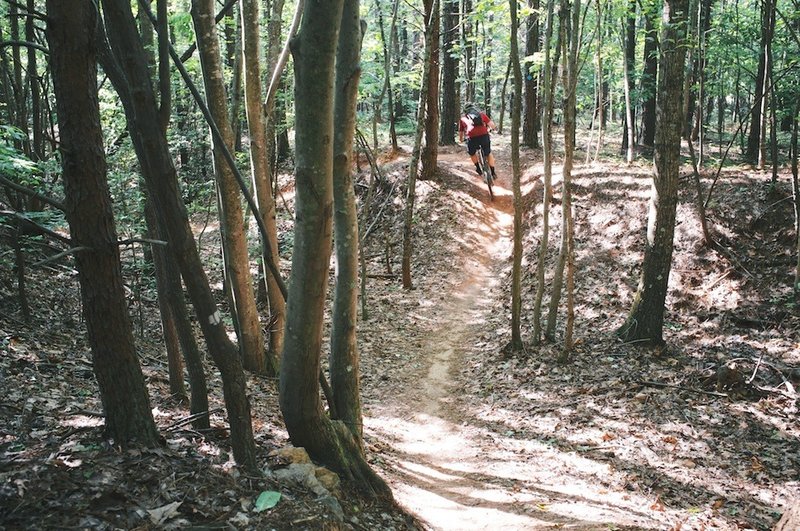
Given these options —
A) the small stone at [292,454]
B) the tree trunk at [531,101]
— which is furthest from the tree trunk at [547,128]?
the tree trunk at [531,101]

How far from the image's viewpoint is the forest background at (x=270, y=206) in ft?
9.73

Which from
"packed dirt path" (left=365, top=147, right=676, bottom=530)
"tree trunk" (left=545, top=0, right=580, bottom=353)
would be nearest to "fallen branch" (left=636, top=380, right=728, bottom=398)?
"tree trunk" (left=545, top=0, right=580, bottom=353)

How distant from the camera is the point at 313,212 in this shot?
356cm

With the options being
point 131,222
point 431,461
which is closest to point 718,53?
point 431,461

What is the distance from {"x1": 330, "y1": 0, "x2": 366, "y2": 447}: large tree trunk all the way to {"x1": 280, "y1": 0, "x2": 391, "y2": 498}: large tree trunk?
2.02ft

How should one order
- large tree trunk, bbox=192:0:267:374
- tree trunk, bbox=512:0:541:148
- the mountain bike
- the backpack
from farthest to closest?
tree trunk, bbox=512:0:541:148 → the mountain bike → the backpack → large tree trunk, bbox=192:0:267:374

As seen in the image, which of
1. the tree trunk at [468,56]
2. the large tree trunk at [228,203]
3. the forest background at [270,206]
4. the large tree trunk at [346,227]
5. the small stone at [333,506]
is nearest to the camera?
the forest background at [270,206]

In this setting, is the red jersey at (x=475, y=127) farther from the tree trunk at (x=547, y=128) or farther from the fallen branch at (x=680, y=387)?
the fallen branch at (x=680, y=387)

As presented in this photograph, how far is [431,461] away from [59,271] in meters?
7.86

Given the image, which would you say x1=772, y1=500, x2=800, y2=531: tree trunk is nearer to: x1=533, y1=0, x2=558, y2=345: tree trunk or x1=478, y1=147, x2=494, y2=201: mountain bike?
x1=533, y1=0, x2=558, y2=345: tree trunk

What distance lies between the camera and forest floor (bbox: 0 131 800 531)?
10.8 ft

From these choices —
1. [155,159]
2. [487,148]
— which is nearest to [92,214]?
A: [155,159]

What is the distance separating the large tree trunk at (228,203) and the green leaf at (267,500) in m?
3.02

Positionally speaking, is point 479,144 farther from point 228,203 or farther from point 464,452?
point 464,452
